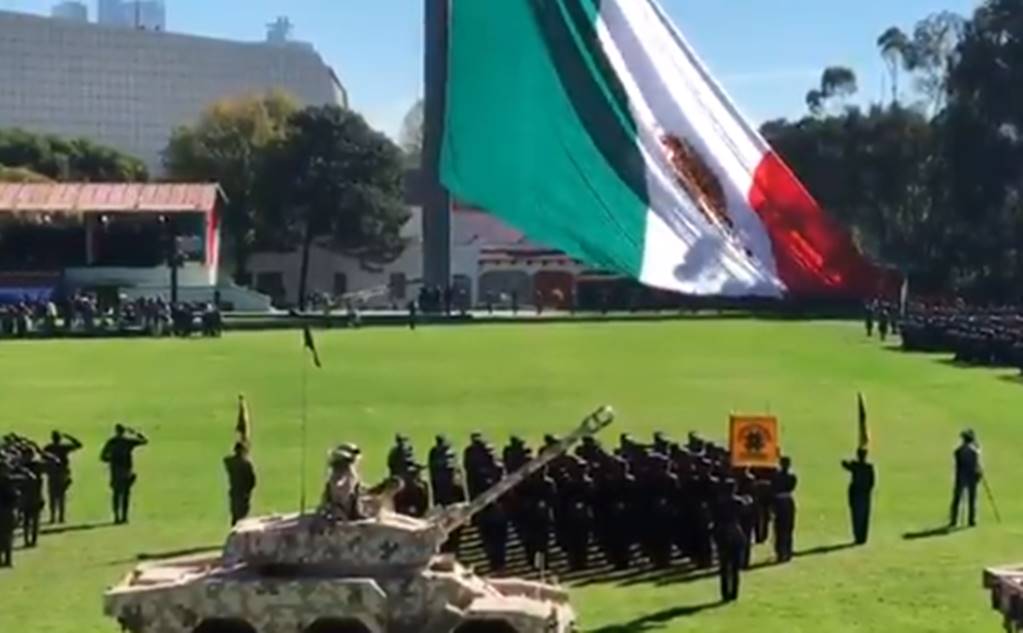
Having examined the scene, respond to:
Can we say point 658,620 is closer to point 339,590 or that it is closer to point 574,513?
point 574,513

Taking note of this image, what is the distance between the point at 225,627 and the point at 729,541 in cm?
499

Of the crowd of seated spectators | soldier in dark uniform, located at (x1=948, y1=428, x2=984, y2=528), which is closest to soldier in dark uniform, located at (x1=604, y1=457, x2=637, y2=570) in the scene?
soldier in dark uniform, located at (x1=948, y1=428, x2=984, y2=528)

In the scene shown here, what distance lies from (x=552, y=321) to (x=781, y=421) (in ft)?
114

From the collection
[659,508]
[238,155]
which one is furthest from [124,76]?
[659,508]

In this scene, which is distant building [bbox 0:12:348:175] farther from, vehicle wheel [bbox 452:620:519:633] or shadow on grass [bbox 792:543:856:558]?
vehicle wheel [bbox 452:620:519:633]

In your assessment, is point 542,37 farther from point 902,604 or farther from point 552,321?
point 552,321

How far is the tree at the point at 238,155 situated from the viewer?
89250 millimetres

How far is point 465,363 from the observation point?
1805 inches

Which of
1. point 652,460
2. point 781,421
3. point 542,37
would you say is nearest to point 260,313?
point 781,421

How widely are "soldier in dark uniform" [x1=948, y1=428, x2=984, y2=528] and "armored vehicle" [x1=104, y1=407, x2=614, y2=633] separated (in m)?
9.08

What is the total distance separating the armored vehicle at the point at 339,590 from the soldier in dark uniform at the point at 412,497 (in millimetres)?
3755

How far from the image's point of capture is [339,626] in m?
13.9

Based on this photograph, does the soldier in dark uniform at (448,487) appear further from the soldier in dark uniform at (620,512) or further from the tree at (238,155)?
the tree at (238,155)

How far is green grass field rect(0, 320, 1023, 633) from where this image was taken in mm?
17547
